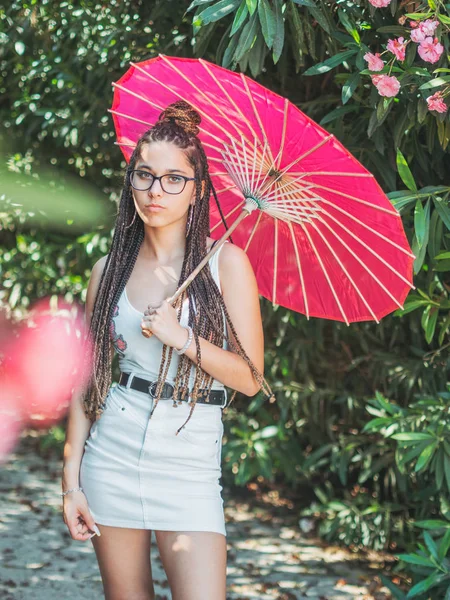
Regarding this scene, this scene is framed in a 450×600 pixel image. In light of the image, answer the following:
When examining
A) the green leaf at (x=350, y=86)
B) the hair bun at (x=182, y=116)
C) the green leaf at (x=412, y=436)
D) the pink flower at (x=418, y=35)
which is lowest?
the green leaf at (x=412, y=436)

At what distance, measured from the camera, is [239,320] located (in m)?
2.10

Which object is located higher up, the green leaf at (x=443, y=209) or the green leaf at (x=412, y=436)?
the green leaf at (x=443, y=209)

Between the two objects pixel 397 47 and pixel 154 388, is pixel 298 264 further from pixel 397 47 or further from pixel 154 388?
pixel 397 47

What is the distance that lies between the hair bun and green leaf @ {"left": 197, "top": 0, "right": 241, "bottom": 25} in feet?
1.40

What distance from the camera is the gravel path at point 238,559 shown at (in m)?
3.89

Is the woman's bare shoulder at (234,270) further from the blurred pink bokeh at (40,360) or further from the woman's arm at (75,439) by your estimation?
the blurred pink bokeh at (40,360)

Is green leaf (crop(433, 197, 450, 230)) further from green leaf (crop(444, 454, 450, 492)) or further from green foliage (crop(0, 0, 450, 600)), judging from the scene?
green leaf (crop(444, 454, 450, 492))

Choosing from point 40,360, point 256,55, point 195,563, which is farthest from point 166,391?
point 40,360

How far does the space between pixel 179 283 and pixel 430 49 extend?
1.03 metres

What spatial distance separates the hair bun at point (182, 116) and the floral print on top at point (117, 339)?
51 centimetres

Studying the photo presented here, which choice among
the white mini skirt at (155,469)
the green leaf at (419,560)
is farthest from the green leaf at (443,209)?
the green leaf at (419,560)

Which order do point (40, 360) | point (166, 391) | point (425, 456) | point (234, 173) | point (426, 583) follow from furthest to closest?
1. point (40, 360)
2. point (425, 456)
3. point (426, 583)
4. point (234, 173)
5. point (166, 391)

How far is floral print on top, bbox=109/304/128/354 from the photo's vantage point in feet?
6.98

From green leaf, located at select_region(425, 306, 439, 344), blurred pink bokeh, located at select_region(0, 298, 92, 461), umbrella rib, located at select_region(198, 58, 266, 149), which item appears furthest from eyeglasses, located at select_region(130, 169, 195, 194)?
blurred pink bokeh, located at select_region(0, 298, 92, 461)
